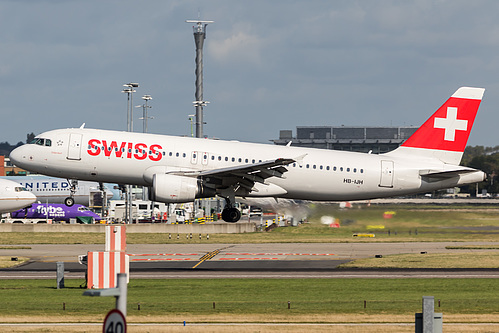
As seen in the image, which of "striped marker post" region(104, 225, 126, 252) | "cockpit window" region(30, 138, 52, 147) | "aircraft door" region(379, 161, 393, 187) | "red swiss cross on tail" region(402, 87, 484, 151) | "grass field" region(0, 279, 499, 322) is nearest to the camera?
"grass field" region(0, 279, 499, 322)

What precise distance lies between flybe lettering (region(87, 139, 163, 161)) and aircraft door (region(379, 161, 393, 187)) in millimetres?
13551

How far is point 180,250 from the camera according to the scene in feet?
171

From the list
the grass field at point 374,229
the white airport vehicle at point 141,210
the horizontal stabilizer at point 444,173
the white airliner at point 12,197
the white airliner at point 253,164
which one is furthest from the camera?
the white airport vehicle at point 141,210

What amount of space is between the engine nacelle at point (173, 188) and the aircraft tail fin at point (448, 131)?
13.2 metres

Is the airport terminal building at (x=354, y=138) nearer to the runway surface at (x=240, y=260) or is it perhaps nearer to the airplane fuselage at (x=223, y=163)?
the runway surface at (x=240, y=260)

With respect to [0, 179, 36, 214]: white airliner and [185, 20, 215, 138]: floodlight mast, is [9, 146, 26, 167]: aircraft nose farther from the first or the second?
[185, 20, 215, 138]: floodlight mast

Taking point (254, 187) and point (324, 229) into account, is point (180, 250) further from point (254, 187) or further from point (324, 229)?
point (324, 229)

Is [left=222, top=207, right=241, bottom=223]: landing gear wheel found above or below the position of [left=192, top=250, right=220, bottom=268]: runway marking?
above

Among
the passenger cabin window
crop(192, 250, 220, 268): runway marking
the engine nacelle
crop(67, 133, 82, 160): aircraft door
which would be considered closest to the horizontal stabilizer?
crop(192, 250, 220, 268): runway marking

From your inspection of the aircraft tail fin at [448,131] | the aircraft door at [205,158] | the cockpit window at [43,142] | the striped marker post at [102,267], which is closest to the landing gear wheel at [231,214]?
the aircraft door at [205,158]

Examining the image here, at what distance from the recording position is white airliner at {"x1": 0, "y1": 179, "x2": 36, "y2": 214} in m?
79.1

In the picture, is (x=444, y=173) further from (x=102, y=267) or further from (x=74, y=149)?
(x=102, y=267)

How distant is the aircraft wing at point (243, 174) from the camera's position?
42031 mm

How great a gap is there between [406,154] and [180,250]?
16.1 m
